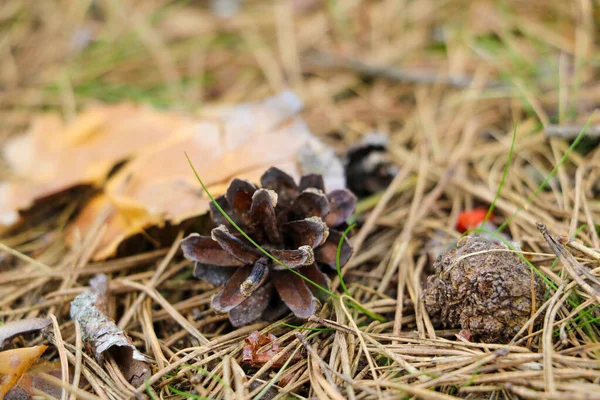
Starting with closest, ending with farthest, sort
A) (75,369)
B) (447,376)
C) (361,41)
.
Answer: (447,376) → (75,369) → (361,41)

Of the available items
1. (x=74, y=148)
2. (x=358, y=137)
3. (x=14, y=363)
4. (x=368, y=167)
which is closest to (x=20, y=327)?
(x=14, y=363)

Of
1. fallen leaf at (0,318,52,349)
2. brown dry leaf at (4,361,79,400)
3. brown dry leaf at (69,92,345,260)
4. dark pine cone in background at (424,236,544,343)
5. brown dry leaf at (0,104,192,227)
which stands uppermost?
brown dry leaf at (0,104,192,227)

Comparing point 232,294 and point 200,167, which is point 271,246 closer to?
point 232,294

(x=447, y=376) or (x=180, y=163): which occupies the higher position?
(x=180, y=163)

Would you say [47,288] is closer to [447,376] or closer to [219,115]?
[219,115]

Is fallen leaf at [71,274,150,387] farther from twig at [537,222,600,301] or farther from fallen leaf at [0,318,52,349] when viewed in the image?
twig at [537,222,600,301]

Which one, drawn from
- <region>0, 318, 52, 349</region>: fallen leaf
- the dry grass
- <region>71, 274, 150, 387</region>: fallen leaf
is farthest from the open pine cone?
<region>0, 318, 52, 349</region>: fallen leaf

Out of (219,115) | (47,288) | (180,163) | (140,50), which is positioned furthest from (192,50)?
(47,288)
